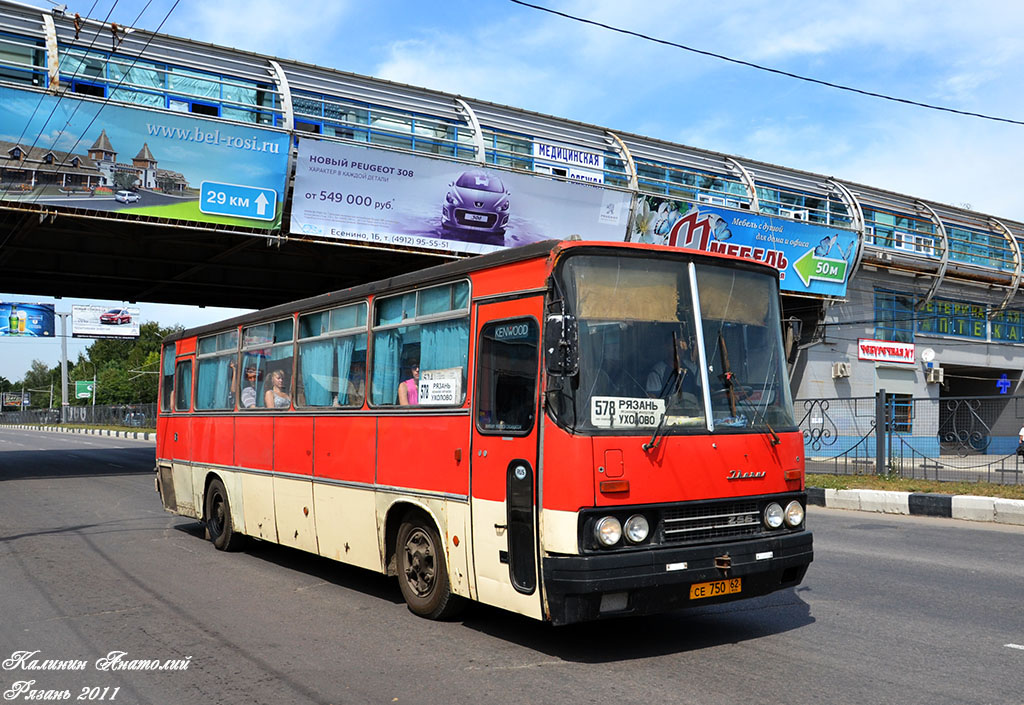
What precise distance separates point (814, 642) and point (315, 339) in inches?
221

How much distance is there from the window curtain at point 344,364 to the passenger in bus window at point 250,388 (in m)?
2.27

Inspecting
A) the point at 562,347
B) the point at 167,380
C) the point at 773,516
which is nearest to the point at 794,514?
the point at 773,516

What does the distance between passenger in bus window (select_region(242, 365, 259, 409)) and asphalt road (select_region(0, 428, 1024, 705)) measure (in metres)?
1.88

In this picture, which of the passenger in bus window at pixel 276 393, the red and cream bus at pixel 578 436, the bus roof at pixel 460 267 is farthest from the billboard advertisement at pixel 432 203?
the red and cream bus at pixel 578 436

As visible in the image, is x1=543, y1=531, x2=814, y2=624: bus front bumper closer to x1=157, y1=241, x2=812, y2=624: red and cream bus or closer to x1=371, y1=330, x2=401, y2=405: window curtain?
x1=157, y1=241, x2=812, y2=624: red and cream bus

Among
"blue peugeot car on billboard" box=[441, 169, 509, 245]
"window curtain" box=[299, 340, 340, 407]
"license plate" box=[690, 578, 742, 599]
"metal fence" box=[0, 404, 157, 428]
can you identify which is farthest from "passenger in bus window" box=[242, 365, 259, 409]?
"metal fence" box=[0, 404, 157, 428]

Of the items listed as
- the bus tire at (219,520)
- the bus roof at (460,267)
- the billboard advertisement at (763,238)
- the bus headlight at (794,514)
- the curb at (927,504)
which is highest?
the billboard advertisement at (763,238)

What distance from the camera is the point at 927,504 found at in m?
15.2

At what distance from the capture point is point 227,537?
444 inches

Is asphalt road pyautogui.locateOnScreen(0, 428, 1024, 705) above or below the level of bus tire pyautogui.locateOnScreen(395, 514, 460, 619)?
below

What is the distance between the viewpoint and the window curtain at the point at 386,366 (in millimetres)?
7884

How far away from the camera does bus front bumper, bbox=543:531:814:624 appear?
5.64 m

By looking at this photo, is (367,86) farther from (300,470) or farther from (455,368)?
(455,368)

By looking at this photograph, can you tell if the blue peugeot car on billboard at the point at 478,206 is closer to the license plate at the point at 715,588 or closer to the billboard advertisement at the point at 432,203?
the billboard advertisement at the point at 432,203
